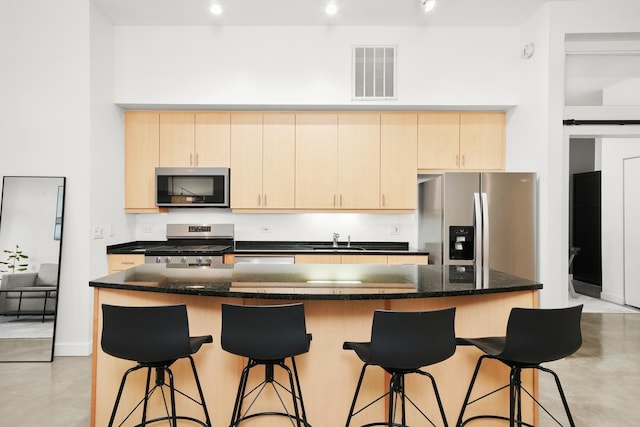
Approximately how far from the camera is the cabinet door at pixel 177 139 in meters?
4.36

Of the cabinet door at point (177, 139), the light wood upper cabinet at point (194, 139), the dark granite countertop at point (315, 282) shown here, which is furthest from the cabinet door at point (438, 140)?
the cabinet door at point (177, 139)

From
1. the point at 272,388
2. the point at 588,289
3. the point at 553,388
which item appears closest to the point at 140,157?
the point at 272,388

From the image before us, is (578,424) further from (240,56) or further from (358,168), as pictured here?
(240,56)

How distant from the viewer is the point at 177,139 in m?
4.36

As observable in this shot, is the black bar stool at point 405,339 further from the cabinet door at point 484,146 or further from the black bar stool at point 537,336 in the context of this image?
the cabinet door at point 484,146

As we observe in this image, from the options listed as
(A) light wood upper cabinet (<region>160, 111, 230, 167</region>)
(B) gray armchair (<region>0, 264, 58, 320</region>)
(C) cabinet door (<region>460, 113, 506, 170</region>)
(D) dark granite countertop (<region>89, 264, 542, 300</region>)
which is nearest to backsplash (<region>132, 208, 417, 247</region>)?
(A) light wood upper cabinet (<region>160, 111, 230, 167</region>)

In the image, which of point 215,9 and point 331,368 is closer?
point 331,368

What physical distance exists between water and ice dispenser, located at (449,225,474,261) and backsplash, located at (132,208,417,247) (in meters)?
0.84

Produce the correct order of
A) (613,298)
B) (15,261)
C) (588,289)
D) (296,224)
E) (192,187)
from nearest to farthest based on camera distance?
(15,261)
(192,187)
(296,224)
(613,298)
(588,289)

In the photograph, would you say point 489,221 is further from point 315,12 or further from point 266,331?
point 266,331

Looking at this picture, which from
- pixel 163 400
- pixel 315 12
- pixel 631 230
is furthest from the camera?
pixel 631 230

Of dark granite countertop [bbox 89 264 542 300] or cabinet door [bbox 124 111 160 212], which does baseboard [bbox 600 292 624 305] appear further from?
cabinet door [bbox 124 111 160 212]

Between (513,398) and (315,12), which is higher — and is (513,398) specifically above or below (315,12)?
below

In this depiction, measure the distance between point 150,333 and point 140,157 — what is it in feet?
9.88
